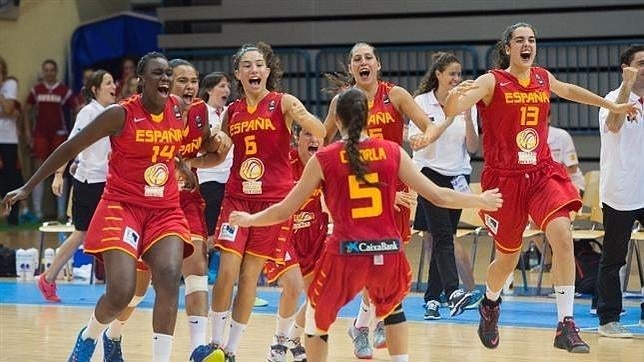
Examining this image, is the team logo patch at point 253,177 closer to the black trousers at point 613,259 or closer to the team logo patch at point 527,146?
the team logo patch at point 527,146

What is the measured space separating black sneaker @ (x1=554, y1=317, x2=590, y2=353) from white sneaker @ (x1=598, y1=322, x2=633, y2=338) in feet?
3.66

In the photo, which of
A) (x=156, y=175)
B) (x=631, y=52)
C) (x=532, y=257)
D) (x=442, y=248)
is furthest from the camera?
(x=532, y=257)

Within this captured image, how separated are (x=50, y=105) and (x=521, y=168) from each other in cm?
1106

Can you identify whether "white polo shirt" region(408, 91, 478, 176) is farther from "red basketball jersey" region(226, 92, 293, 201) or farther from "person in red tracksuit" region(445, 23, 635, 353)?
"red basketball jersey" region(226, 92, 293, 201)

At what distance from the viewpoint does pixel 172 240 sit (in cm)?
735

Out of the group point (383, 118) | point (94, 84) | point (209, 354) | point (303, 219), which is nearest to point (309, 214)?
point (303, 219)

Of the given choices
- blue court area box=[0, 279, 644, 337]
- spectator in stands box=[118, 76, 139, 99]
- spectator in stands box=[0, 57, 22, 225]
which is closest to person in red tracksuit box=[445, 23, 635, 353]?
blue court area box=[0, 279, 644, 337]

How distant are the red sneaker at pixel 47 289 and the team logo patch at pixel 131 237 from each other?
15.3 feet

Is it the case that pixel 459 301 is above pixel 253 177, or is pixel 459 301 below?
below

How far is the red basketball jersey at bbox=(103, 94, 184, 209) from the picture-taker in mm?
7340

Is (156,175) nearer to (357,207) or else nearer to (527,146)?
(357,207)

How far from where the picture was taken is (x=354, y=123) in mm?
6473

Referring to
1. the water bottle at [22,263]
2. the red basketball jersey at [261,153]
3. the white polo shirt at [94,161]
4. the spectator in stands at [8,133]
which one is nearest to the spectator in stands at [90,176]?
the white polo shirt at [94,161]

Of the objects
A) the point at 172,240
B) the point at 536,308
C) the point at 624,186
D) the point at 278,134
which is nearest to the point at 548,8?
the point at 536,308
